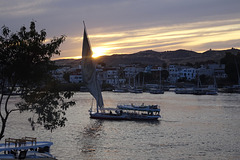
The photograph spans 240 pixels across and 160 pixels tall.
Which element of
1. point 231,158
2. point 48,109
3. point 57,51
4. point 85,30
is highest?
point 85,30

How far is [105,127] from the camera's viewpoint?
41188 mm

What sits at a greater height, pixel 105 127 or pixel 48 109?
pixel 48 109

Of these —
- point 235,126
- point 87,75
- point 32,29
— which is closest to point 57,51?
point 32,29

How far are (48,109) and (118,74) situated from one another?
139 m

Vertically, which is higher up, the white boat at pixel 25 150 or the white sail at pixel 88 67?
the white sail at pixel 88 67

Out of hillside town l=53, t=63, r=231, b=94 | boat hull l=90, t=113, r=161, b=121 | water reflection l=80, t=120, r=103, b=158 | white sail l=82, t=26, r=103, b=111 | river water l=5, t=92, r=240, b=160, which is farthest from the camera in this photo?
hillside town l=53, t=63, r=231, b=94

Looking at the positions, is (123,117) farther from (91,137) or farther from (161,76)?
(161,76)

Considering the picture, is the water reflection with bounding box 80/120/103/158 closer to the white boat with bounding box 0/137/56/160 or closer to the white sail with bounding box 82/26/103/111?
the white sail with bounding box 82/26/103/111

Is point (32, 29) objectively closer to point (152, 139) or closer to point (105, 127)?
point (152, 139)

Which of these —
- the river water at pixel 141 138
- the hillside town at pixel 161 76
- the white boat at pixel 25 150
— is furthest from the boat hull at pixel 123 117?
the hillside town at pixel 161 76

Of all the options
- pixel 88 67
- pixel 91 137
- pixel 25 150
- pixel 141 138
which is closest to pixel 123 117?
pixel 88 67

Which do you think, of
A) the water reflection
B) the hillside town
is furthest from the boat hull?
the hillside town

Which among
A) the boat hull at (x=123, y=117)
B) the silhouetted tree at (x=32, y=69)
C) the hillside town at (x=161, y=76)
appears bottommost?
the boat hull at (x=123, y=117)

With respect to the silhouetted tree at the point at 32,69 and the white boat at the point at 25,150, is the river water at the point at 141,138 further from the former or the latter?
the silhouetted tree at the point at 32,69
